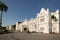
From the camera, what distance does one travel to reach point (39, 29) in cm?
4981

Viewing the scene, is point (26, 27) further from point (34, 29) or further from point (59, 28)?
point (59, 28)

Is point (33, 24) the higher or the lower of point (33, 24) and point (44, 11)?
the lower

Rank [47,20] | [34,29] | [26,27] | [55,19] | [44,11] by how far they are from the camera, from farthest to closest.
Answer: [26,27] → [34,29] → [44,11] → [47,20] → [55,19]

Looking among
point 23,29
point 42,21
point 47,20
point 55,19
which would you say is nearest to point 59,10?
point 55,19

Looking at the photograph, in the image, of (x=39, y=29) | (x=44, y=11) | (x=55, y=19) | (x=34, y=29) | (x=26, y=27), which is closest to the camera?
(x=55, y=19)

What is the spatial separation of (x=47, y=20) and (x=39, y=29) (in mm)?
8620

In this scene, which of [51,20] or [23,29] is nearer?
[51,20]

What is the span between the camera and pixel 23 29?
68.1 m

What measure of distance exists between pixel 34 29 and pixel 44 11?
13.2 meters

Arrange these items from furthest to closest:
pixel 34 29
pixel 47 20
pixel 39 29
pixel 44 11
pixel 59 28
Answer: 1. pixel 34 29
2. pixel 39 29
3. pixel 44 11
4. pixel 47 20
5. pixel 59 28

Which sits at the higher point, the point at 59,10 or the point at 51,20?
the point at 59,10

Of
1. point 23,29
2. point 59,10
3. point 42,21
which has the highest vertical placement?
point 59,10

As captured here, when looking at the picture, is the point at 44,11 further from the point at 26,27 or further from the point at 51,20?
the point at 26,27

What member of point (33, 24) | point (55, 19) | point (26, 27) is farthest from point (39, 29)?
point (26, 27)
